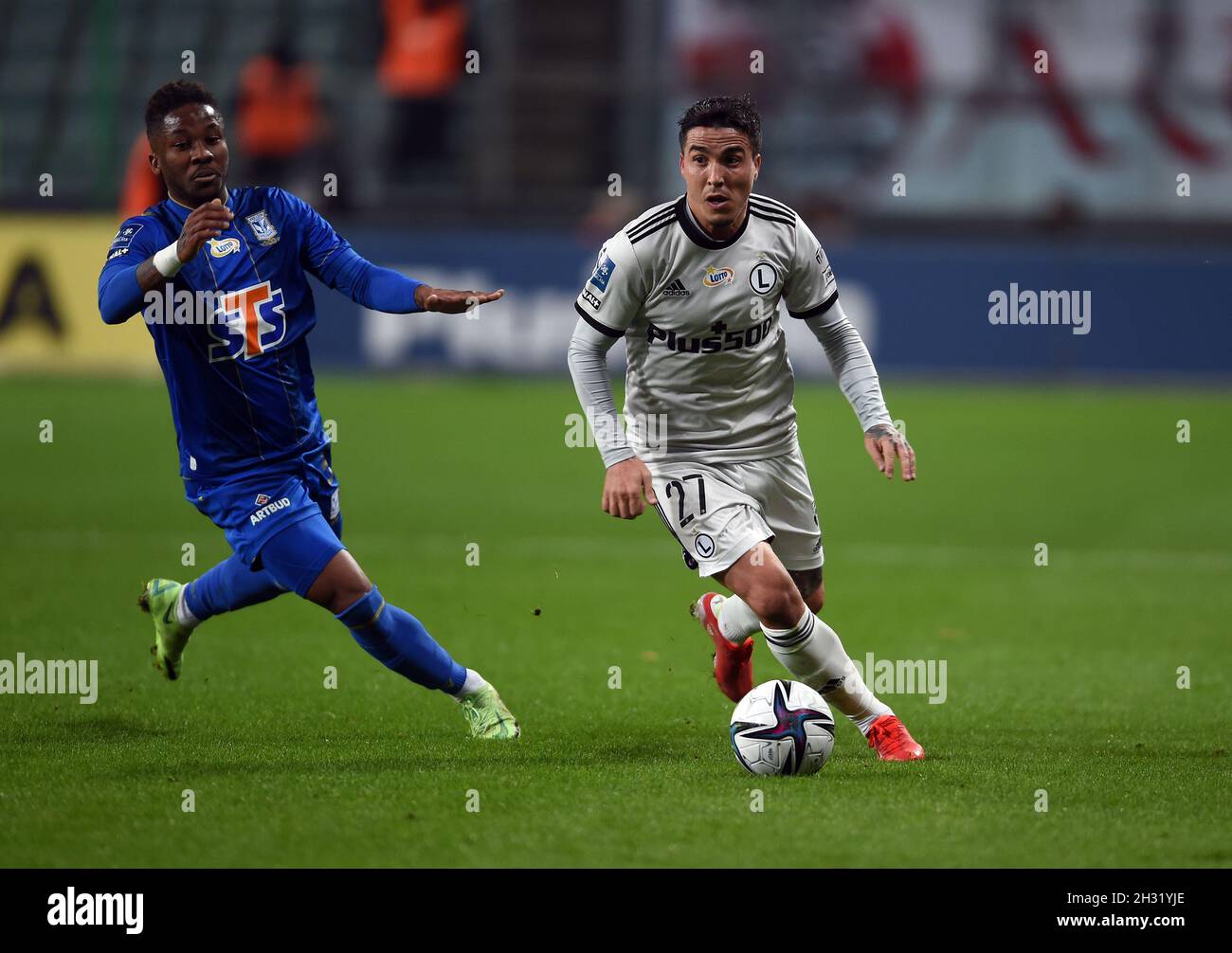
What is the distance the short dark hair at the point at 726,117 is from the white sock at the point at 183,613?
258 centimetres

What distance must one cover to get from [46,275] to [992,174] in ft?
42.0

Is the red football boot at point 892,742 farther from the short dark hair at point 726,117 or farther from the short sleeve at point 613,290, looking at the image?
the short dark hair at point 726,117

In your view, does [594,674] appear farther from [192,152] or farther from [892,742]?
[192,152]

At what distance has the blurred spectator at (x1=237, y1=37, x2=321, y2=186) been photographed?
21594 millimetres

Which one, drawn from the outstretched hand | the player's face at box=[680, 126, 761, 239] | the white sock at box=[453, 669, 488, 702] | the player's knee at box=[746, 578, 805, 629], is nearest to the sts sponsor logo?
the outstretched hand

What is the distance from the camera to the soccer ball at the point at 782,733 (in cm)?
538

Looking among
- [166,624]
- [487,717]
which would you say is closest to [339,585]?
[487,717]

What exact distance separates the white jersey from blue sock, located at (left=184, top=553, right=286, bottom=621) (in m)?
1.51

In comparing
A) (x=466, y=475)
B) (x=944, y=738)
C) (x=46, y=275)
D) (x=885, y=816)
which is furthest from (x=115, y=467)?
→ (x=885, y=816)

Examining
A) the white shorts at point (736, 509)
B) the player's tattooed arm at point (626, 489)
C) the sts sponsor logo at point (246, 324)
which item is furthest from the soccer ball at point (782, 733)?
the sts sponsor logo at point (246, 324)

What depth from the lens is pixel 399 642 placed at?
5.78 m

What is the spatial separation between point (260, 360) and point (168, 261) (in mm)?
583

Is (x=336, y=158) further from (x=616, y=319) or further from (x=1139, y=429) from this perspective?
(x=616, y=319)

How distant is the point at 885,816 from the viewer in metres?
4.88
